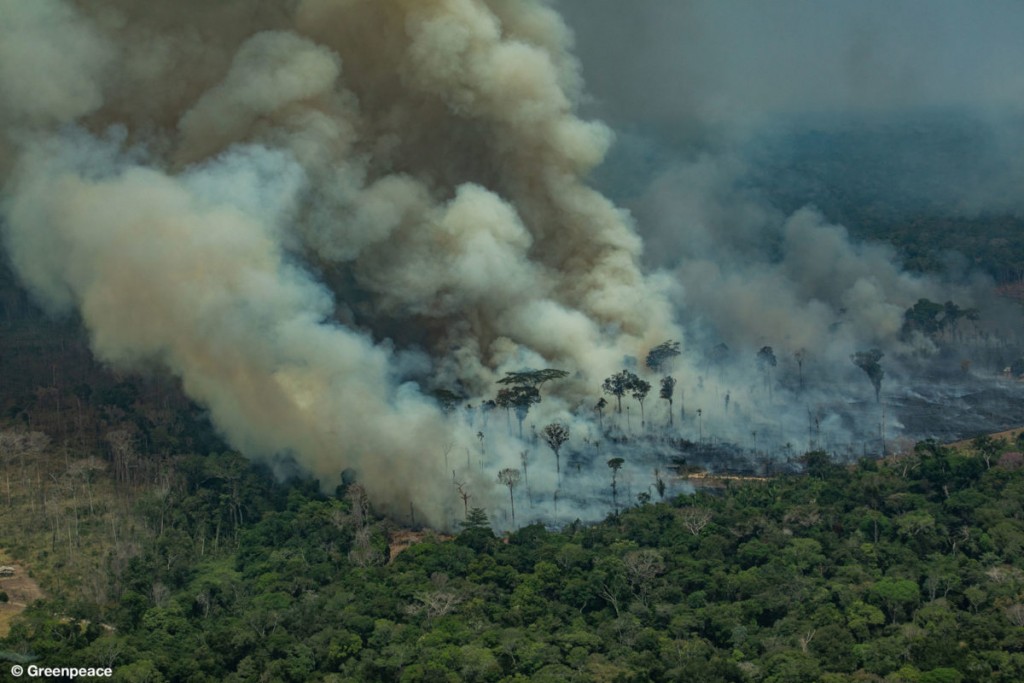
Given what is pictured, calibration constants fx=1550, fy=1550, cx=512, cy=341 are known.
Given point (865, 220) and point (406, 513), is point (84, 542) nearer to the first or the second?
point (406, 513)

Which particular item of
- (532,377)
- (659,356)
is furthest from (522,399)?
(659,356)

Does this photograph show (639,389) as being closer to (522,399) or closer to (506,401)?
(522,399)

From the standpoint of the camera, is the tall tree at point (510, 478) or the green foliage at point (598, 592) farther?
the tall tree at point (510, 478)

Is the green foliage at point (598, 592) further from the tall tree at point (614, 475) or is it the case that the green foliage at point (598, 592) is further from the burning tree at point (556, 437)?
the burning tree at point (556, 437)

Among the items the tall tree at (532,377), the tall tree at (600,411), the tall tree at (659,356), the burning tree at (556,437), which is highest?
A: the tall tree at (659,356)

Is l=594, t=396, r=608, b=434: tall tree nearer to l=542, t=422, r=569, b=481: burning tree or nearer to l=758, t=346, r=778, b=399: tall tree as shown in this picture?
l=542, t=422, r=569, b=481: burning tree

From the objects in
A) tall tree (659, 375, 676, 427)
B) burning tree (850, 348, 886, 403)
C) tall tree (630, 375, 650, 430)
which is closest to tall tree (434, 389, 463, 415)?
tall tree (630, 375, 650, 430)

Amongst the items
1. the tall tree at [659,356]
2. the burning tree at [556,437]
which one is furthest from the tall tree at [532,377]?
the tall tree at [659,356]
